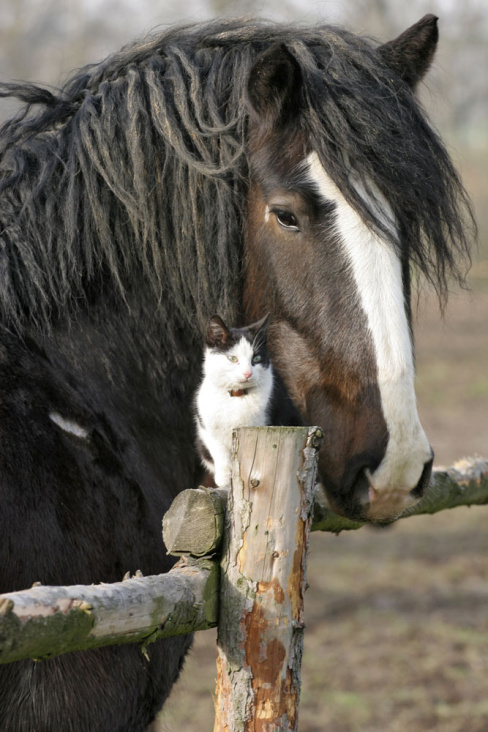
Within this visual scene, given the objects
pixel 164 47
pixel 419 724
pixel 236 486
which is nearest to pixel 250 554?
pixel 236 486

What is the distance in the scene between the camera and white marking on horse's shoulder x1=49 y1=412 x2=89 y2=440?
7.79 ft

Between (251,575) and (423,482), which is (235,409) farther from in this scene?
(251,575)

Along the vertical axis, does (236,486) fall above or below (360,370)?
below

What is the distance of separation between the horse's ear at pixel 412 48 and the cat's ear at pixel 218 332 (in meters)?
1.25

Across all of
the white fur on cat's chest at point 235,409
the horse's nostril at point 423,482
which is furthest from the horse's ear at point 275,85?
the horse's nostril at point 423,482

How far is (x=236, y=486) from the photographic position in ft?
6.13

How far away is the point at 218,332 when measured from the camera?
2.53 meters

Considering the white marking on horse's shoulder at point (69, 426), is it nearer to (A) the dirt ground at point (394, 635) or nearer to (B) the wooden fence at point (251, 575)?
(B) the wooden fence at point (251, 575)

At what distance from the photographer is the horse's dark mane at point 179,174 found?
2.60 m

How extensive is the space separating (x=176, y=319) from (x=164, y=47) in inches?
41.7

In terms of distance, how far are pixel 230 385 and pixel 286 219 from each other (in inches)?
22.5

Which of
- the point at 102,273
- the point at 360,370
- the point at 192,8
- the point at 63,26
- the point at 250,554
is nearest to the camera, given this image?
the point at 250,554

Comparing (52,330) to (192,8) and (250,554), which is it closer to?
(250,554)

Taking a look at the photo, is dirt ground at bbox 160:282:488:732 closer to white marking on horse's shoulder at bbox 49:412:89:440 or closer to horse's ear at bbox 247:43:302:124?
horse's ear at bbox 247:43:302:124
